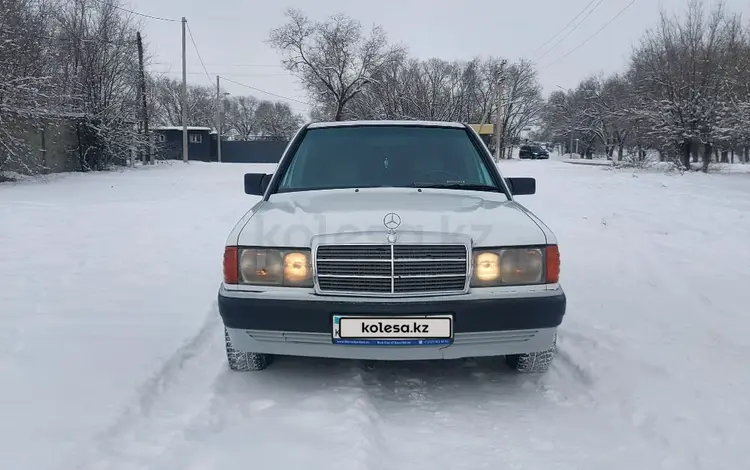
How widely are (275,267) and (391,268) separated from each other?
0.62 m

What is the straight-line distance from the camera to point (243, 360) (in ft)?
10.9

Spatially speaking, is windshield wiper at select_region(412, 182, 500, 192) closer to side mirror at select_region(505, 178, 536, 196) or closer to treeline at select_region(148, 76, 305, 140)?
side mirror at select_region(505, 178, 536, 196)

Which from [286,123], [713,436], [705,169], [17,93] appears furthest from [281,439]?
[286,123]

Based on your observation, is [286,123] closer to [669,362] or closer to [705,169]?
[705,169]

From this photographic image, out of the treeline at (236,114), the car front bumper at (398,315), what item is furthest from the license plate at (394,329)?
the treeline at (236,114)

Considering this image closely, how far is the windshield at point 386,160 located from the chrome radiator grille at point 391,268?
1.10 meters

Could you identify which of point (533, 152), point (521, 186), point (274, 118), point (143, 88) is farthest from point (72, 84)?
point (274, 118)

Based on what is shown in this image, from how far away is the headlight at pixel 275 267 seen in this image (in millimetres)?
2924

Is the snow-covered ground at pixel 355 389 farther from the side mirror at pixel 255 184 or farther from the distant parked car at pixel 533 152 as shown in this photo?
the distant parked car at pixel 533 152

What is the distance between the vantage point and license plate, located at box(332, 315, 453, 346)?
283cm

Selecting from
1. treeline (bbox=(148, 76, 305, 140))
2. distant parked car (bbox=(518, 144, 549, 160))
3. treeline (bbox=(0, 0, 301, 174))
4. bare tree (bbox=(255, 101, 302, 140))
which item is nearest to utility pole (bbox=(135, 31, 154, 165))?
treeline (bbox=(0, 0, 301, 174))

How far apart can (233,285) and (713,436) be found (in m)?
2.46

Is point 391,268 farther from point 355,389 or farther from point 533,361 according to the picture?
point 533,361

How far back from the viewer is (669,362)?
356 cm
